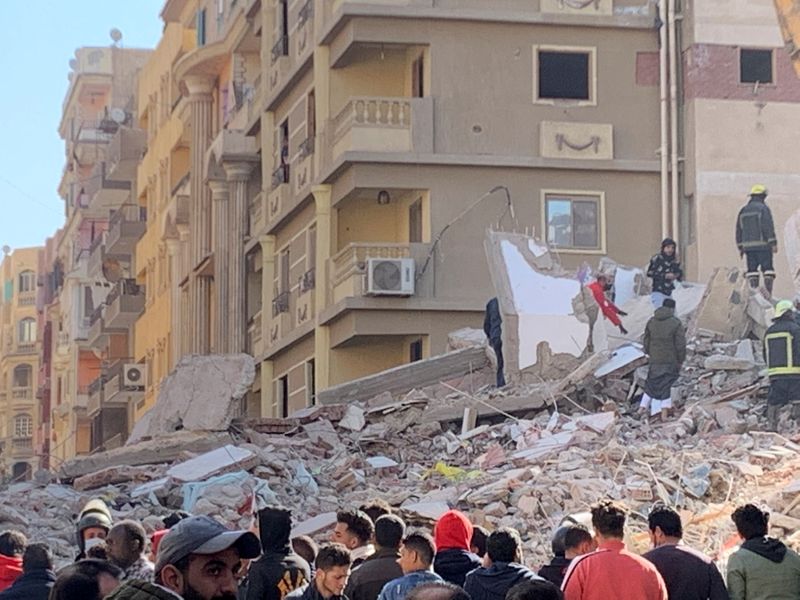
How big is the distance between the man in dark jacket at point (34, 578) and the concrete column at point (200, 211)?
38.1 m

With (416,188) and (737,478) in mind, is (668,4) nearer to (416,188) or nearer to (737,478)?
(416,188)

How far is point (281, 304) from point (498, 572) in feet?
102

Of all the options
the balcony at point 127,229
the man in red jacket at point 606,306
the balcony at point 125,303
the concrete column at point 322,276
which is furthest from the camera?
the balcony at point 127,229

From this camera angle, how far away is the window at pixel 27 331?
112812 millimetres

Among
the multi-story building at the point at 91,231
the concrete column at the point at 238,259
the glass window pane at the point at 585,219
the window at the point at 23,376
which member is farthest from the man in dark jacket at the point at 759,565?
the window at the point at 23,376

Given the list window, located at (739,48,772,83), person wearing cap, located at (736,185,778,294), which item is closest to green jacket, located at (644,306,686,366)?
person wearing cap, located at (736,185,778,294)

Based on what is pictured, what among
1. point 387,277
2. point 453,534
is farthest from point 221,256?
point 453,534

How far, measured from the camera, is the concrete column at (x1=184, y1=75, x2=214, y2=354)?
4947 centimetres

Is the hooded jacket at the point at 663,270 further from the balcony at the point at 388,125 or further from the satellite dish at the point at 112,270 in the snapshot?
the satellite dish at the point at 112,270

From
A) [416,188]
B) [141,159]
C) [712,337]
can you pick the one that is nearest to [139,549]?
[712,337]

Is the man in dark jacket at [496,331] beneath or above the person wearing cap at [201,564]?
above

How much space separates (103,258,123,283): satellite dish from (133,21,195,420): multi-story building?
4.42 m

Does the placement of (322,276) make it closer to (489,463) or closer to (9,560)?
(489,463)

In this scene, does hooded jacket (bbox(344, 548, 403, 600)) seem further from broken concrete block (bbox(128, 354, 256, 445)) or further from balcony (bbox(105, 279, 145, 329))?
balcony (bbox(105, 279, 145, 329))
